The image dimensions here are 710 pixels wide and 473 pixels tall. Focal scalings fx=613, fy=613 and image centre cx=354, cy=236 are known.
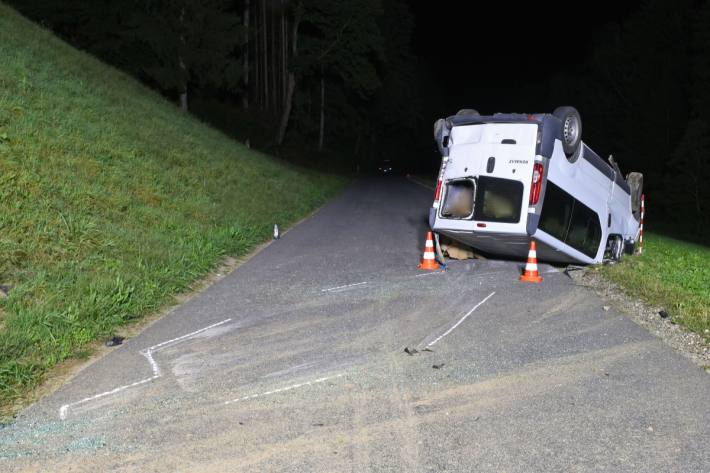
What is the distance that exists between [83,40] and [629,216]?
35.2 m

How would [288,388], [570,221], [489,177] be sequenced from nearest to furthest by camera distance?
[288,388] → [489,177] → [570,221]

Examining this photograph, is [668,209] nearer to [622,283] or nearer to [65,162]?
[622,283]

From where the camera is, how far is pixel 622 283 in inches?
386

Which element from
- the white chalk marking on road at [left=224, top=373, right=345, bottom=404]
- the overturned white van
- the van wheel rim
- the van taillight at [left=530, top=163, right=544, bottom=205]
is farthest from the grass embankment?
the van wheel rim

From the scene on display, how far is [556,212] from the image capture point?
10438 millimetres

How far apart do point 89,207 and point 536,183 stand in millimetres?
7681

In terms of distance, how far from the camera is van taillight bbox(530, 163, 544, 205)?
995cm

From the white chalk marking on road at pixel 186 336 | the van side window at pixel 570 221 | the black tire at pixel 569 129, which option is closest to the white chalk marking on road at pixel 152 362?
the white chalk marking on road at pixel 186 336

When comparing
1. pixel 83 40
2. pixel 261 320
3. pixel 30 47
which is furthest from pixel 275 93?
pixel 261 320

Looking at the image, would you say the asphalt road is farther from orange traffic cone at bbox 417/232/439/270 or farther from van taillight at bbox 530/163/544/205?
orange traffic cone at bbox 417/232/439/270

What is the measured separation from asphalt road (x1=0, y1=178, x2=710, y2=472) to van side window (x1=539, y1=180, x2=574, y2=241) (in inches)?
66.1

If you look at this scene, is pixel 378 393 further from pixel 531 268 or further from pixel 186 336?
pixel 531 268

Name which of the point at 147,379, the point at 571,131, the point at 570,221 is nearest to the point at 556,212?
the point at 570,221

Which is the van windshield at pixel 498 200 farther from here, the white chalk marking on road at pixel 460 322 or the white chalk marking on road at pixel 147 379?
the white chalk marking on road at pixel 147 379
